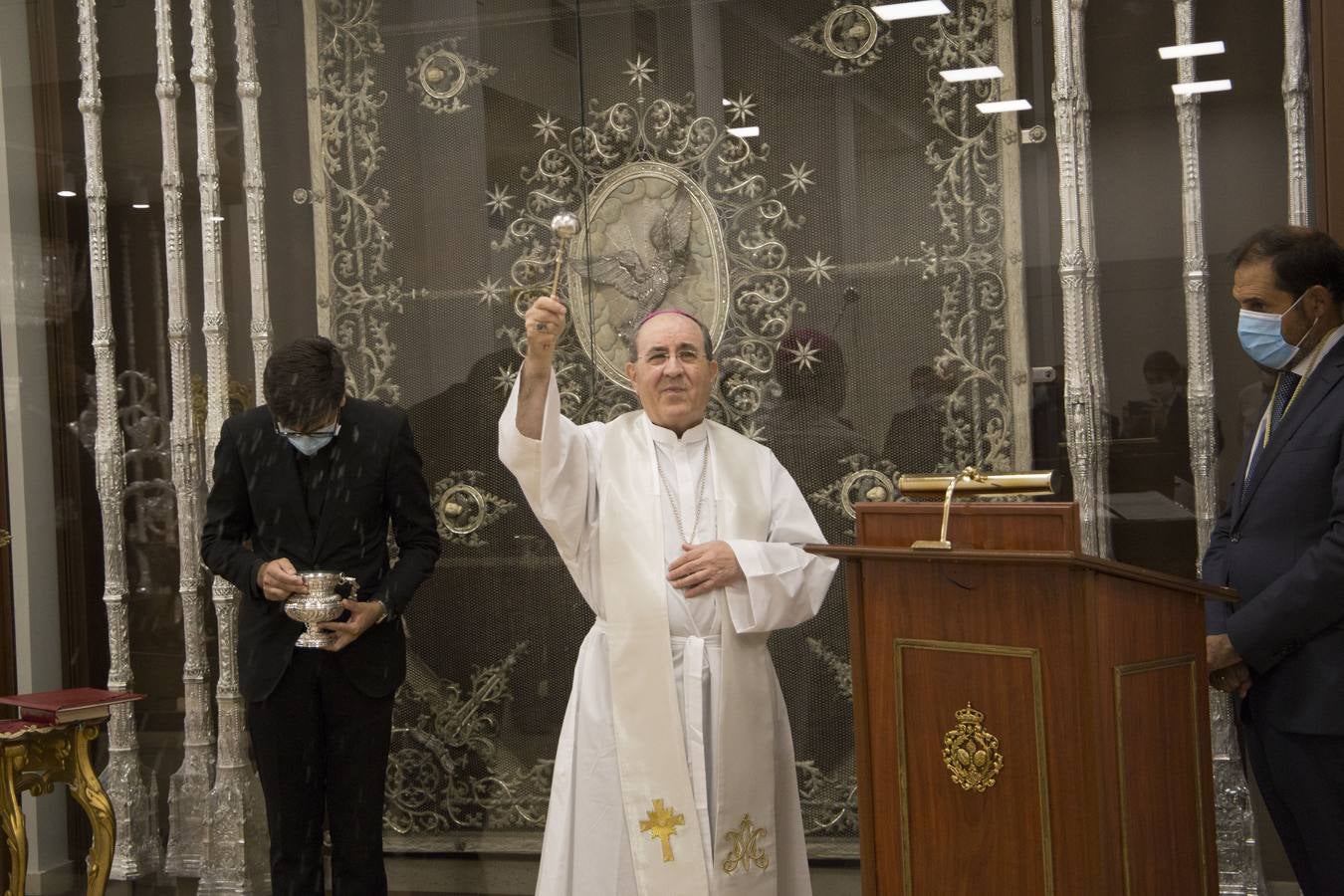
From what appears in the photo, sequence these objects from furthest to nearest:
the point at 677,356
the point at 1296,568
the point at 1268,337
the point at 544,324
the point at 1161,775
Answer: the point at 677,356
the point at 544,324
the point at 1268,337
the point at 1296,568
the point at 1161,775

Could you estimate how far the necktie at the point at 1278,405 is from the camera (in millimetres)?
3031

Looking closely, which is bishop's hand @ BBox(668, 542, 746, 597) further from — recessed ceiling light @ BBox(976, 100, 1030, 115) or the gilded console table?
the gilded console table

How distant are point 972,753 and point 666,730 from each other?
1075mm

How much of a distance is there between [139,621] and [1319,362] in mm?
3852

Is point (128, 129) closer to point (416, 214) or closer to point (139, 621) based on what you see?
point (416, 214)

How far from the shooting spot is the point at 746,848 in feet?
11.1

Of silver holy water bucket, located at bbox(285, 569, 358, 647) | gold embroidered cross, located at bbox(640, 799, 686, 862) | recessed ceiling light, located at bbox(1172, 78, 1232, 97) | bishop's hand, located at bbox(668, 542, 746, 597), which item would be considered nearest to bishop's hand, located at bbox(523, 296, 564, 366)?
bishop's hand, located at bbox(668, 542, 746, 597)

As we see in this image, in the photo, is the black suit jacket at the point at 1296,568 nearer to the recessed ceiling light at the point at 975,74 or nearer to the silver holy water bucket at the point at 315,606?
the recessed ceiling light at the point at 975,74

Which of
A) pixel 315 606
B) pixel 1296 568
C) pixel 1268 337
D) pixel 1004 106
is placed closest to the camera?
pixel 1296 568

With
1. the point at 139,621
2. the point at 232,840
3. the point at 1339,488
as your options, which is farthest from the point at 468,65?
the point at 1339,488

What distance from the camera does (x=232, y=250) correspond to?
4.70m

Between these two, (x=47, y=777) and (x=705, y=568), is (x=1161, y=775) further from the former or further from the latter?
(x=47, y=777)

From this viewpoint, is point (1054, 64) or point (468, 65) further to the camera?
point (468, 65)

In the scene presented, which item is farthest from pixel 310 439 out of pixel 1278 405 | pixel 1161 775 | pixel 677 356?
pixel 1278 405
